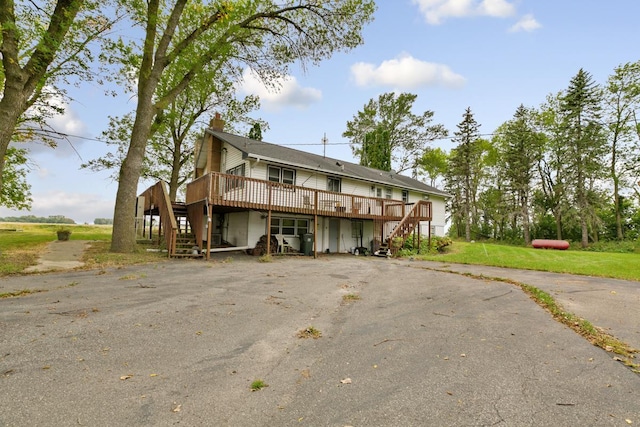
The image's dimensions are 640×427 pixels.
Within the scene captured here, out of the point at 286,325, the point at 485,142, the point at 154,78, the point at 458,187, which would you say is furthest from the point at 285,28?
the point at 485,142

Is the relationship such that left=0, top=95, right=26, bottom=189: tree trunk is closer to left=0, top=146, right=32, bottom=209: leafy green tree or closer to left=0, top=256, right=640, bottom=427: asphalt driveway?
left=0, top=256, right=640, bottom=427: asphalt driveway

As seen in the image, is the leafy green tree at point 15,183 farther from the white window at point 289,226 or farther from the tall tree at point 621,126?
the tall tree at point 621,126

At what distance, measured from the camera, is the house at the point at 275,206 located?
14.4 meters

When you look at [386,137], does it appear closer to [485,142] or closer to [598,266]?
[485,142]

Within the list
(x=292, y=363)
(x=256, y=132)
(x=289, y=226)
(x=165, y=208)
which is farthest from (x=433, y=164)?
(x=292, y=363)

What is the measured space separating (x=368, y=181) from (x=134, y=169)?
45.2 ft

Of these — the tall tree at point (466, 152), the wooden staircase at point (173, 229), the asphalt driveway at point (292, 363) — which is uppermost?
the tall tree at point (466, 152)

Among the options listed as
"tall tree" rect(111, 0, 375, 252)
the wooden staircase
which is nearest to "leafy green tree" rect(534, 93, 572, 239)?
"tall tree" rect(111, 0, 375, 252)

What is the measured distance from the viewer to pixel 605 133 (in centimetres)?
2902

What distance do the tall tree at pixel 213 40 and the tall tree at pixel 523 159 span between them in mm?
23596

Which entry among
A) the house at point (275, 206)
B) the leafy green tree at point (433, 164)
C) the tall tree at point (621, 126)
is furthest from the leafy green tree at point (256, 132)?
the tall tree at point (621, 126)

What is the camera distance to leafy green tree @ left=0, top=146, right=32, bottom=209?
68.6 ft

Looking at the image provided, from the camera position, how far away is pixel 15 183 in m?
22.3

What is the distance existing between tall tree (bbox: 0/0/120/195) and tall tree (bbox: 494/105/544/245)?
111 feet
